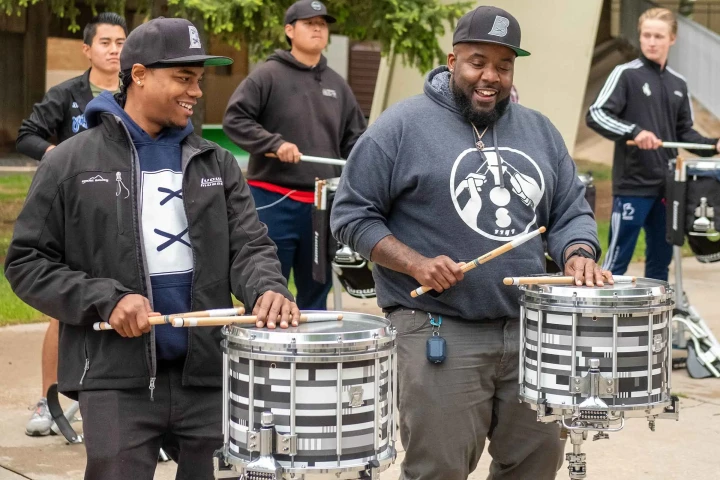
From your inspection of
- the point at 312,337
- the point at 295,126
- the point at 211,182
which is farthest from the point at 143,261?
the point at 295,126

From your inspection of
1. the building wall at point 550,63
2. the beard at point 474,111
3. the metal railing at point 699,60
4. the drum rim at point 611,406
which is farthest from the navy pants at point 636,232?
the metal railing at point 699,60

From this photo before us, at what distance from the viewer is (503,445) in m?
4.08

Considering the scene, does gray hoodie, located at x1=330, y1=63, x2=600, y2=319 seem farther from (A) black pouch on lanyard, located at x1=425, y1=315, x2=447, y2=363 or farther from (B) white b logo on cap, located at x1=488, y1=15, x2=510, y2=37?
(B) white b logo on cap, located at x1=488, y1=15, x2=510, y2=37

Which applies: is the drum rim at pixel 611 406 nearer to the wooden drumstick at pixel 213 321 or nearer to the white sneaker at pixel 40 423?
the wooden drumstick at pixel 213 321

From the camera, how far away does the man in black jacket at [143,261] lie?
3.50 metres

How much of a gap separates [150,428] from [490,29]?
1.75 m

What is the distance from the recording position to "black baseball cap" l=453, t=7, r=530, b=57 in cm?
391

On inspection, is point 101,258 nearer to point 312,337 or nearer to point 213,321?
point 213,321

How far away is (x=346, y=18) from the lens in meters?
11.3

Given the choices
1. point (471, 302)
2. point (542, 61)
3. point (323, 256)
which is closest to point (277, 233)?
point (323, 256)

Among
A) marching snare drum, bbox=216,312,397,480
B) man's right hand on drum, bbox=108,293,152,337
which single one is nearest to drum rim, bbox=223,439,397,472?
marching snare drum, bbox=216,312,397,480

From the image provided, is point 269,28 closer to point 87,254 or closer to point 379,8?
point 379,8

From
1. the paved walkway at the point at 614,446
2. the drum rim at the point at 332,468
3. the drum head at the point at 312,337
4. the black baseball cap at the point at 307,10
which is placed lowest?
the paved walkway at the point at 614,446

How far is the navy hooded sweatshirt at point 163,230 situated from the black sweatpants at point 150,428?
4.6 inches
